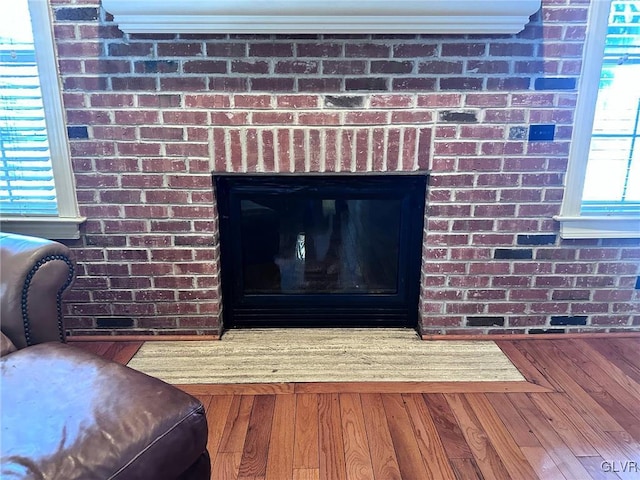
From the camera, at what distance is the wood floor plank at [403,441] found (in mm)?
1419

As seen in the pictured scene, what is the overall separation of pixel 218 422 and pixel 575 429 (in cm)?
126

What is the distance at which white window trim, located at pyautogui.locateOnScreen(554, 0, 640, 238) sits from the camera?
74.3 inches

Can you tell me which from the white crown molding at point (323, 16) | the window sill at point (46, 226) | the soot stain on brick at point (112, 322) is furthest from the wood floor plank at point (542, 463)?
the window sill at point (46, 226)

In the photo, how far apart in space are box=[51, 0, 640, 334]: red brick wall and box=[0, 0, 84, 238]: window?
6 centimetres

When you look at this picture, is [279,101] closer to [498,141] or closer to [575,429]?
[498,141]

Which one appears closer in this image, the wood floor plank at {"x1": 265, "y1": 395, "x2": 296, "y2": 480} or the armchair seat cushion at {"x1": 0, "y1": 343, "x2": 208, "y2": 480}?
the armchair seat cushion at {"x1": 0, "y1": 343, "x2": 208, "y2": 480}

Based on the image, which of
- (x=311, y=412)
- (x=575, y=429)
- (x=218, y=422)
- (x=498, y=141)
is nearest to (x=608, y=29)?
(x=498, y=141)

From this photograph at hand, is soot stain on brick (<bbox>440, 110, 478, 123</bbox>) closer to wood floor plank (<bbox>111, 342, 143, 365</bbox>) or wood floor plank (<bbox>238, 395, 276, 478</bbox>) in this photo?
wood floor plank (<bbox>238, 395, 276, 478</bbox>)

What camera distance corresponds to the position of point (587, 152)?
2.02 meters

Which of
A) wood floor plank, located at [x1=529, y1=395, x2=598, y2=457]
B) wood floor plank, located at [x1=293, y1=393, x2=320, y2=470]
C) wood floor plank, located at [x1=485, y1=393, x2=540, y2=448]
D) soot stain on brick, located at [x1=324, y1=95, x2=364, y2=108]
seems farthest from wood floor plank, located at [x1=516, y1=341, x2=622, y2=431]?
soot stain on brick, located at [x1=324, y1=95, x2=364, y2=108]

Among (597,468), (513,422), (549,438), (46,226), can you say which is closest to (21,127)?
(46,226)

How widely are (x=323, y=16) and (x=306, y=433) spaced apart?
5.07ft

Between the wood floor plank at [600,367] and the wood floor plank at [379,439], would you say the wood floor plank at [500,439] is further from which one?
the wood floor plank at [600,367]

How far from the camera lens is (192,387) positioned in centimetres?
183
